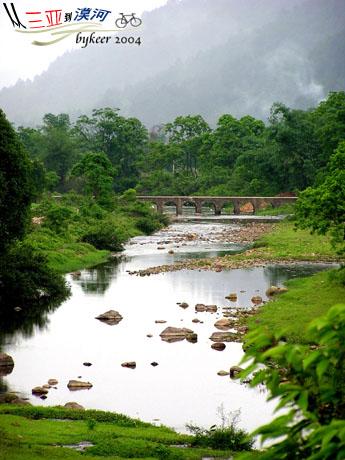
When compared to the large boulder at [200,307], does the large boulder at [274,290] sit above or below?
above

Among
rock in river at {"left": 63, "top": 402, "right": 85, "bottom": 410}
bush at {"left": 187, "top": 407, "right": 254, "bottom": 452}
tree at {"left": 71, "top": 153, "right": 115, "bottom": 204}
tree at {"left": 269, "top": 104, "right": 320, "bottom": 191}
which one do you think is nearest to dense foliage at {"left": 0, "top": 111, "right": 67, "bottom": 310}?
rock in river at {"left": 63, "top": 402, "right": 85, "bottom": 410}

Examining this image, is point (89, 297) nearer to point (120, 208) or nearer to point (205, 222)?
point (120, 208)

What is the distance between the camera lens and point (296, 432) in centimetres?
592

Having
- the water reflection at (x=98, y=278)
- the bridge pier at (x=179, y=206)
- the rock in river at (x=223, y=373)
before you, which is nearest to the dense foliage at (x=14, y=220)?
the water reflection at (x=98, y=278)

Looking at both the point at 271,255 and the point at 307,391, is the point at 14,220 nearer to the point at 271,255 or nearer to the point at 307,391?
the point at 271,255

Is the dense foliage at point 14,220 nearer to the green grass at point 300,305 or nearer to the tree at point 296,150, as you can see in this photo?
the green grass at point 300,305

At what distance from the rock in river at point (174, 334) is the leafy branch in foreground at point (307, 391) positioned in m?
25.2

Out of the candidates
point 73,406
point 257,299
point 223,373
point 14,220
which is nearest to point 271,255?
point 257,299

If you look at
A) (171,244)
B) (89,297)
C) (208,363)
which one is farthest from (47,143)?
(208,363)

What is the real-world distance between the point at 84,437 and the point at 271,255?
1493 inches

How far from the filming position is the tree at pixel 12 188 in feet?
123

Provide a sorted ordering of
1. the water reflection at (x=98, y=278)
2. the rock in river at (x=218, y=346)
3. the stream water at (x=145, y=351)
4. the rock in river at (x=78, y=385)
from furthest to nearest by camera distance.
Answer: the water reflection at (x=98, y=278) → the rock in river at (x=218, y=346) → the rock in river at (x=78, y=385) → the stream water at (x=145, y=351)

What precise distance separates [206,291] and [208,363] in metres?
14.6

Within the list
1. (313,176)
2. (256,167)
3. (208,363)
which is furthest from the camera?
(256,167)
